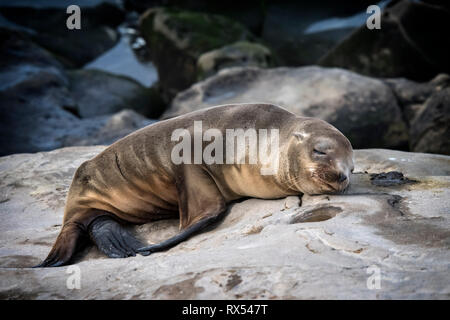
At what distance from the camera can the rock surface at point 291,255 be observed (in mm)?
2039

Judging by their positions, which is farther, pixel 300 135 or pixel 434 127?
pixel 434 127

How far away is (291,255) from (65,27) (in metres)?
14.5

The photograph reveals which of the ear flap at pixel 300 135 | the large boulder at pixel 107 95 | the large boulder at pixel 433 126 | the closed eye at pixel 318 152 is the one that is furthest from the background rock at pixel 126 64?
the closed eye at pixel 318 152

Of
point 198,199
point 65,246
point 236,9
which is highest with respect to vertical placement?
point 236,9

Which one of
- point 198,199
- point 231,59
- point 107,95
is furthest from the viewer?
point 107,95

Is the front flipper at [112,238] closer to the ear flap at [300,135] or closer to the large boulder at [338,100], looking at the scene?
the ear flap at [300,135]

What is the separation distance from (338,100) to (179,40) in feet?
18.7

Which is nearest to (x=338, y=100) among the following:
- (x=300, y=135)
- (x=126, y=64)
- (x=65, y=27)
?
(x=300, y=135)

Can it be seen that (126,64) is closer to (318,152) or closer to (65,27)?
(65,27)

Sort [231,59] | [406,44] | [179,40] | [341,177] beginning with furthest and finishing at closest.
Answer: [179,40]
[231,59]
[406,44]
[341,177]

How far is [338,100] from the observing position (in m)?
7.61

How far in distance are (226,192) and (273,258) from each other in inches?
56.8

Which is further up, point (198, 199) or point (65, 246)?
point (198, 199)

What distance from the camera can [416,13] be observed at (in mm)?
9211
